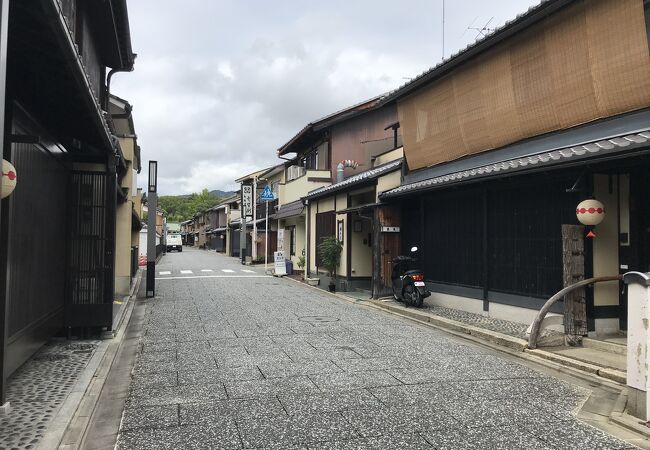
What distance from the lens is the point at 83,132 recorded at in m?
7.41

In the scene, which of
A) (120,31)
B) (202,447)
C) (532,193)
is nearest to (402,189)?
(532,193)

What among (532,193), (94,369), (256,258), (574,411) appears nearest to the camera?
(574,411)

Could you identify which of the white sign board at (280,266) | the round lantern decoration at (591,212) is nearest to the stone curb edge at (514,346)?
the round lantern decoration at (591,212)

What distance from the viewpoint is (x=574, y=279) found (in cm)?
803

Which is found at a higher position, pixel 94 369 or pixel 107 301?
pixel 107 301

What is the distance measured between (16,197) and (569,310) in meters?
8.52

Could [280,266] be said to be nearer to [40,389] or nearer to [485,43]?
[485,43]

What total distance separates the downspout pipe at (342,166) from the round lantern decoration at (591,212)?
567 inches

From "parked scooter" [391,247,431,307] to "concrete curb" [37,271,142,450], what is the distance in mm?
7425

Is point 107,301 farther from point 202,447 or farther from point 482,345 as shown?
point 482,345

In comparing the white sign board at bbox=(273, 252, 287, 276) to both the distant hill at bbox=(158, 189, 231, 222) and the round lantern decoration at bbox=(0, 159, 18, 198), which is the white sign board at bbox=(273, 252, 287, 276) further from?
the distant hill at bbox=(158, 189, 231, 222)

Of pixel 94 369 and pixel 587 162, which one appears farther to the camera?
pixel 587 162

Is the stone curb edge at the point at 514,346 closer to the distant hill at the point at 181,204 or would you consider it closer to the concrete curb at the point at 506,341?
the concrete curb at the point at 506,341

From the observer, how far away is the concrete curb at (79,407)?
428cm
